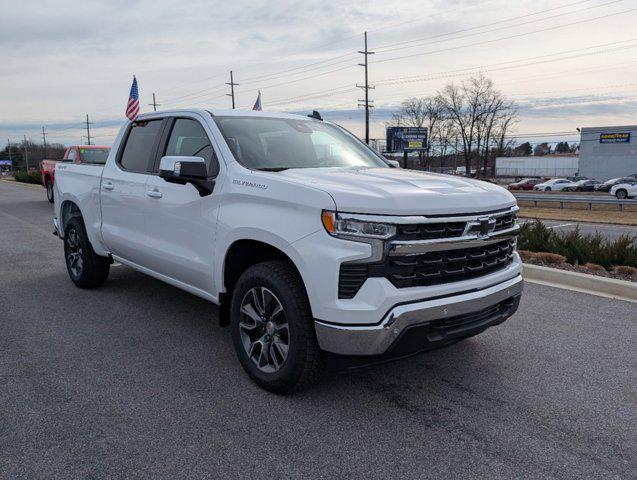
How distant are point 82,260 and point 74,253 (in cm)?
36

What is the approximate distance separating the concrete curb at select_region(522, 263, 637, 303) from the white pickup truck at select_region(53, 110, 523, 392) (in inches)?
110

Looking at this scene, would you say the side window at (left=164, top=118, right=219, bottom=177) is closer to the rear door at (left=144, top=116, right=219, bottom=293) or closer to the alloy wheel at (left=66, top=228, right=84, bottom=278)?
the rear door at (left=144, top=116, right=219, bottom=293)

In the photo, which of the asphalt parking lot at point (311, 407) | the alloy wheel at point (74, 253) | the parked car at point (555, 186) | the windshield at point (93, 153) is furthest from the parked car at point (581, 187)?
the alloy wheel at point (74, 253)

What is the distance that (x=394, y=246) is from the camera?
3115 mm

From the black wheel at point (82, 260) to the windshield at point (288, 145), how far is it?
267cm

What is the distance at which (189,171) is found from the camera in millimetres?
3902

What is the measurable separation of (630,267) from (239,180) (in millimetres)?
5573

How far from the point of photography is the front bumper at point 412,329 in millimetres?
3109

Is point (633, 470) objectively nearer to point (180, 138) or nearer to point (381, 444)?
point (381, 444)

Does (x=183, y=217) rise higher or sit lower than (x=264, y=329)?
higher

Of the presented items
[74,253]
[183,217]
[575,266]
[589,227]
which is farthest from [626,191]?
[183,217]

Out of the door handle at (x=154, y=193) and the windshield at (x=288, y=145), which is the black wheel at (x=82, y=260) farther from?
the windshield at (x=288, y=145)

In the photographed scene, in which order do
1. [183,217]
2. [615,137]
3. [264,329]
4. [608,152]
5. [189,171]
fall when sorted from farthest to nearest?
[608,152], [615,137], [183,217], [189,171], [264,329]

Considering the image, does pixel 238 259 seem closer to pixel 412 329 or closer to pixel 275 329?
pixel 275 329
